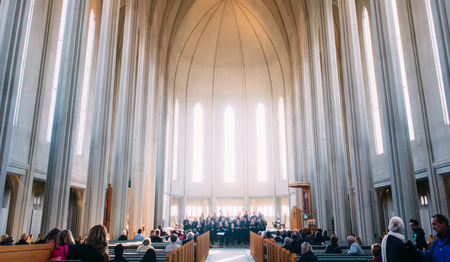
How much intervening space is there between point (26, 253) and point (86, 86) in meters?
12.2

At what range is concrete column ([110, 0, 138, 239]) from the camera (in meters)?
13.4

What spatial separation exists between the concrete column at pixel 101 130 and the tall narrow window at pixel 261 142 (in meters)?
16.6

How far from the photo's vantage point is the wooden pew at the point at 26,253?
327 centimetres

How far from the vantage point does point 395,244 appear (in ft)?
11.1

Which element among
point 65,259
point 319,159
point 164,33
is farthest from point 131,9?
point 65,259

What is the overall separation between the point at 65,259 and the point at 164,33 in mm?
19012

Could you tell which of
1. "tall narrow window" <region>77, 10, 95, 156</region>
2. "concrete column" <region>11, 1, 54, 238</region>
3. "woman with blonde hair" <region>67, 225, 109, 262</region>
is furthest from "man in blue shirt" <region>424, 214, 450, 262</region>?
"tall narrow window" <region>77, 10, 95, 156</region>

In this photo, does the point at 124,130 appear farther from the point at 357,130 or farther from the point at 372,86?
the point at 372,86

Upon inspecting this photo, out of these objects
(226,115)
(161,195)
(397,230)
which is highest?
(226,115)

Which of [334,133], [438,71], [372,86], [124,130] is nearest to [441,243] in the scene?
[438,71]

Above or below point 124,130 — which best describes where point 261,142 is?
above

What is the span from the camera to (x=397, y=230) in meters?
3.47

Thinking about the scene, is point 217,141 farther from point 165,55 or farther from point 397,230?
point 397,230

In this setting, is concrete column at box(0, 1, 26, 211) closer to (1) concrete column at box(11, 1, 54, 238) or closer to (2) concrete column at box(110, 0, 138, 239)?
(1) concrete column at box(11, 1, 54, 238)
